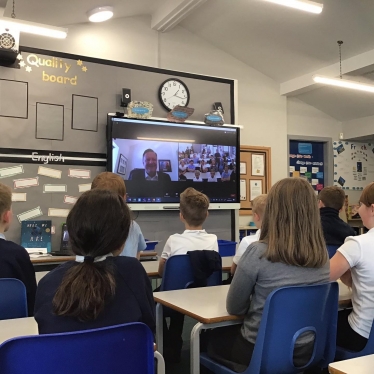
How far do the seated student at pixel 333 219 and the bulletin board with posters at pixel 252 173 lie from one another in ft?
10.7

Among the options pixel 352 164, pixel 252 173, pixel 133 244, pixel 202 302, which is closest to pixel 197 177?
pixel 252 173

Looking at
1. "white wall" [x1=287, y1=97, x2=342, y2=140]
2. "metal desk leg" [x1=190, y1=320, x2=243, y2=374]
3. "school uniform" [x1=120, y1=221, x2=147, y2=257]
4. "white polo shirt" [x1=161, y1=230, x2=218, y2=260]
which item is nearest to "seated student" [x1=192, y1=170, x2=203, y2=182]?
"white polo shirt" [x1=161, y1=230, x2=218, y2=260]

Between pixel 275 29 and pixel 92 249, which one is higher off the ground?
pixel 275 29

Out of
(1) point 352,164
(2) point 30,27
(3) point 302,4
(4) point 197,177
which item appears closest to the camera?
(2) point 30,27

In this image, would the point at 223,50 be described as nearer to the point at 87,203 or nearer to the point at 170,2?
the point at 170,2

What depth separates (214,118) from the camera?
17.7ft

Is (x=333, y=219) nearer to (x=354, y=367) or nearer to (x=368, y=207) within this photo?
(x=368, y=207)

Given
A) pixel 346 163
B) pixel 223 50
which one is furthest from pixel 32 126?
pixel 346 163

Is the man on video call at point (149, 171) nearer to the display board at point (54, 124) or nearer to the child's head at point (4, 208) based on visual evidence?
the display board at point (54, 124)

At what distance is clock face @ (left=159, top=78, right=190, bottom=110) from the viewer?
5.24 m

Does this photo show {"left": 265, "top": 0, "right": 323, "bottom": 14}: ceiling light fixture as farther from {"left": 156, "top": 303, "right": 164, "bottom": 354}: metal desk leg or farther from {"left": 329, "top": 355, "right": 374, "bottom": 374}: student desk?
{"left": 329, "top": 355, "right": 374, "bottom": 374}: student desk

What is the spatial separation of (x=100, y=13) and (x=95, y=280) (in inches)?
168

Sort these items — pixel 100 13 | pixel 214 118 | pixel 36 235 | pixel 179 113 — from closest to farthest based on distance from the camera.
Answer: pixel 36 235 → pixel 100 13 → pixel 179 113 → pixel 214 118

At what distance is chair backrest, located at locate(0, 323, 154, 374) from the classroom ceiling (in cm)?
407
